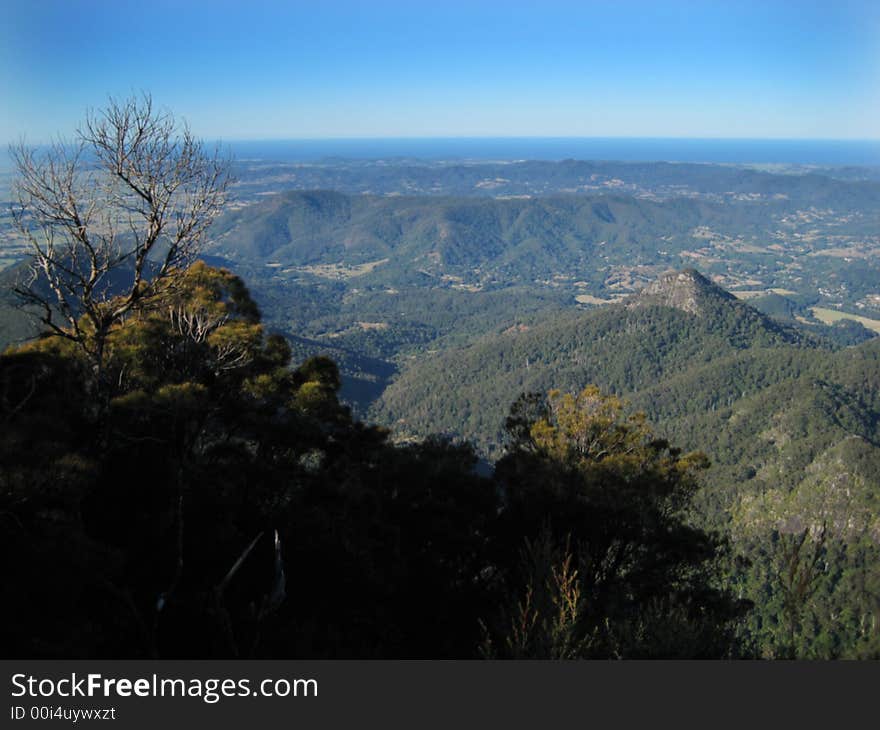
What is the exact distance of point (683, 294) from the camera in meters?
167

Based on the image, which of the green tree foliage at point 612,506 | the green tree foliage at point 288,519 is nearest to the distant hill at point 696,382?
the green tree foliage at point 612,506

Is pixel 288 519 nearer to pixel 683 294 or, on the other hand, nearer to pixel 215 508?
pixel 215 508

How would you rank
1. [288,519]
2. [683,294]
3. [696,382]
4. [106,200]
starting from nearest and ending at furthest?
[106,200] < [288,519] < [696,382] < [683,294]

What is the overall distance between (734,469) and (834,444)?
589 inches

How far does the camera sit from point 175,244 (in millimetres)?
10484

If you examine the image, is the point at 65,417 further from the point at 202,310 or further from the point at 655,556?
the point at 655,556

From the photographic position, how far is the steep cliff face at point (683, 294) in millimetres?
162625

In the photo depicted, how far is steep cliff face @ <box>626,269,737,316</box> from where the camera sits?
16262 centimetres

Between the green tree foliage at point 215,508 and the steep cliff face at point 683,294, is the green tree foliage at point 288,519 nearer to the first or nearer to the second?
the green tree foliage at point 215,508

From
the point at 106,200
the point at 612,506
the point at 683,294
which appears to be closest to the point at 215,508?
the point at 106,200

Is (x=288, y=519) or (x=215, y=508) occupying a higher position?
(x=215, y=508)

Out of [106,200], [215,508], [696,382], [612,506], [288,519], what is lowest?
[696,382]

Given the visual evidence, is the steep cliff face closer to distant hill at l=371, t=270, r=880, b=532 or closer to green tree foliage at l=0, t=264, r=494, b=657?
distant hill at l=371, t=270, r=880, b=532

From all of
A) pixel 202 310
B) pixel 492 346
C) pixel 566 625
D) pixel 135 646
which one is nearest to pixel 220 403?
pixel 202 310
